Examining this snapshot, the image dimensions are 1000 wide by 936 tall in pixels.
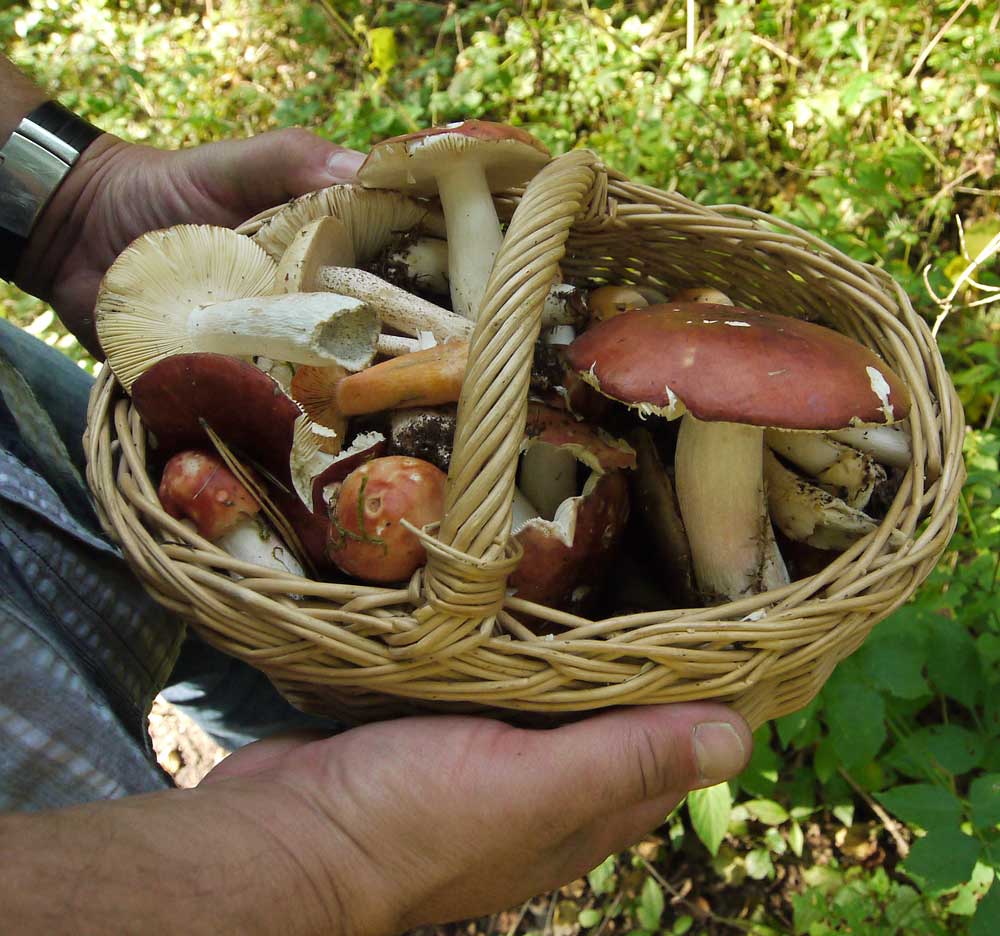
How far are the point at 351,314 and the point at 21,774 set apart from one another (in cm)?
69

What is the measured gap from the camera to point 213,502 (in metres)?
1.00

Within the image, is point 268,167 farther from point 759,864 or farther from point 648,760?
point 759,864

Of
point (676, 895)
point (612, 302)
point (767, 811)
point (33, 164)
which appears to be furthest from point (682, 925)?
point (33, 164)

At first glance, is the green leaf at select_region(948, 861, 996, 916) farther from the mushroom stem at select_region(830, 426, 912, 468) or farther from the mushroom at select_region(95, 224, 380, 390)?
the mushroom at select_region(95, 224, 380, 390)

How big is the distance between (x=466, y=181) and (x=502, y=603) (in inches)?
28.4

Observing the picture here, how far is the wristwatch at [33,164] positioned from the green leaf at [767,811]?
186cm

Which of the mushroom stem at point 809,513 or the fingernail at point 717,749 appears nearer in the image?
the fingernail at point 717,749

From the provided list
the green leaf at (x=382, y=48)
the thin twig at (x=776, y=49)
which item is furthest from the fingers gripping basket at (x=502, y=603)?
the green leaf at (x=382, y=48)

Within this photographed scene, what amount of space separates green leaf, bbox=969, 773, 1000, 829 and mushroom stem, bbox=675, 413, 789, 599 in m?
0.38

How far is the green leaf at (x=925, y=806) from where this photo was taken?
108cm

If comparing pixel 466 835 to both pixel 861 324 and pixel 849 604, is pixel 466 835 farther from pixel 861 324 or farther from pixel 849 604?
pixel 861 324

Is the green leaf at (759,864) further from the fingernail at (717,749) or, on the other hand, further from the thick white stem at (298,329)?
the thick white stem at (298,329)

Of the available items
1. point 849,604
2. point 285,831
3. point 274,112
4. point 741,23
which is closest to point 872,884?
point 849,604

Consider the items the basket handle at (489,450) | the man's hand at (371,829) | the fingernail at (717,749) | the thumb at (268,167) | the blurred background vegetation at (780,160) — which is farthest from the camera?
the thumb at (268,167)
